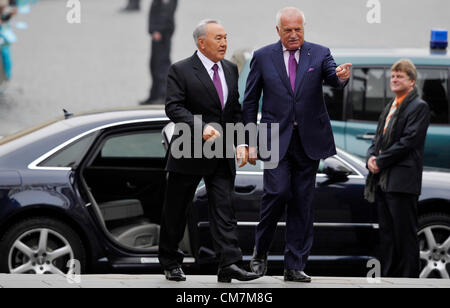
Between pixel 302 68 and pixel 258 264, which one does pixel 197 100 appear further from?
pixel 258 264

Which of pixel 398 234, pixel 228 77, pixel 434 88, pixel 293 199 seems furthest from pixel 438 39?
pixel 228 77

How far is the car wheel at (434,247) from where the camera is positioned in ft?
26.5

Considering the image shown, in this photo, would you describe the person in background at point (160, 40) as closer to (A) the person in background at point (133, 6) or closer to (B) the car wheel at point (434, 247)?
(A) the person in background at point (133, 6)

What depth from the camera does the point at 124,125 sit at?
7.95 metres

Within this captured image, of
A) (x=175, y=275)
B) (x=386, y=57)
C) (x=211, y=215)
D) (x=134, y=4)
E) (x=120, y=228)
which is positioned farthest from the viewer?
(x=134, y=4)

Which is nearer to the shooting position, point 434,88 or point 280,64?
point 280,64

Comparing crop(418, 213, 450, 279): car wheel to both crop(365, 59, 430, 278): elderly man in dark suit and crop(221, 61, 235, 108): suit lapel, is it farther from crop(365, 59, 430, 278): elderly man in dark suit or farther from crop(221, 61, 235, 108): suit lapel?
crop(221, 61, 235, 108): suit lapel

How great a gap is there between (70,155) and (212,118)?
1727 mm

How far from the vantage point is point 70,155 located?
7848 millimetres

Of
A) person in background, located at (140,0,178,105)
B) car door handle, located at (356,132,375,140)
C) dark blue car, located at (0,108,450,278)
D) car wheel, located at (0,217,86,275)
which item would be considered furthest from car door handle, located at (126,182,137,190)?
person in background, located at (140,0,178,105)

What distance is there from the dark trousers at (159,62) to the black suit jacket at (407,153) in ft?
28.2

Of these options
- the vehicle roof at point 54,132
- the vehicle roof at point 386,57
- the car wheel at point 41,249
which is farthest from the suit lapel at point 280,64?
the vehicle roof at point 386,57

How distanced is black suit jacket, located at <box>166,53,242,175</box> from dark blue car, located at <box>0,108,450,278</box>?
1.31 metres
